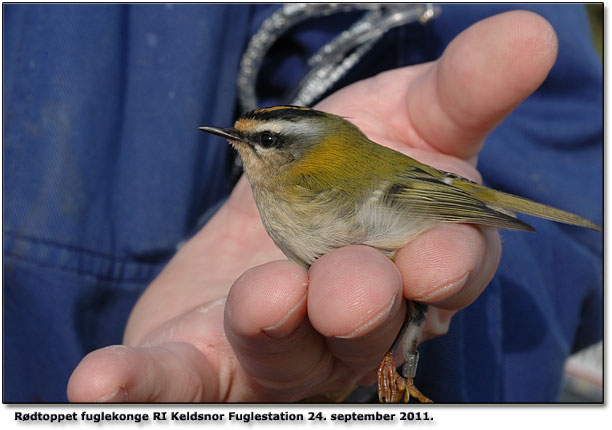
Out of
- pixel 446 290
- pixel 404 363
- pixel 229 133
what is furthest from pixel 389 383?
pixel 229 133

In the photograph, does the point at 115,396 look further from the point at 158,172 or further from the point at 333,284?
the point at 158,172

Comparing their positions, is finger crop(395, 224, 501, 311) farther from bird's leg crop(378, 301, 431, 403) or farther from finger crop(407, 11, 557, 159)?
finger crop(407, 11, 557, 159)

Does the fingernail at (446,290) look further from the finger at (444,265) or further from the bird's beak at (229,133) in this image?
the bird's beak at (229,133)

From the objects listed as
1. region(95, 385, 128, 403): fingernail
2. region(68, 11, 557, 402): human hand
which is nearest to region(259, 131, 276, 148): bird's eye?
region(68, 11, 557, 402): human hand

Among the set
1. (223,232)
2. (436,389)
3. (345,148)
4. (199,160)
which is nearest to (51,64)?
(199,160)

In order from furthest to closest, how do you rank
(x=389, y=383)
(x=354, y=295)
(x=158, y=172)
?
(x=158, y=172), (x=389, y=383), (x=354, y=295)

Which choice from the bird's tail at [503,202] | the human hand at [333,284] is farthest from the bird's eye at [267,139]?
the bird's tail at [503,202]
